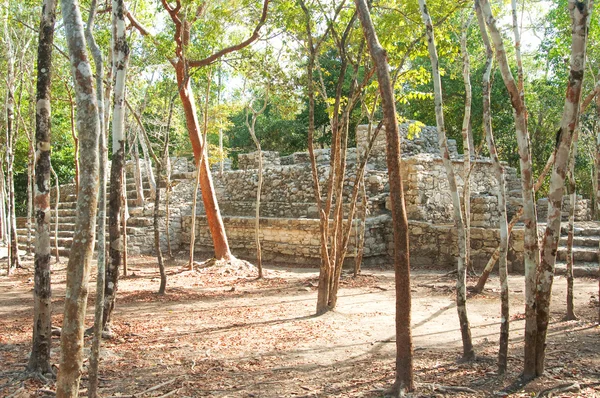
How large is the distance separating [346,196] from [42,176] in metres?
9.23

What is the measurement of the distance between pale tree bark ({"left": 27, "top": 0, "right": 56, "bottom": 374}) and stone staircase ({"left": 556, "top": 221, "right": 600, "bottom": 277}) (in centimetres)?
750

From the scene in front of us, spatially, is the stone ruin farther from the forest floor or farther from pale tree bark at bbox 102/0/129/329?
pale tree bark at bbox 102/0/129/329

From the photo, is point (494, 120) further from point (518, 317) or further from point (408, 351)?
point (408, 351)

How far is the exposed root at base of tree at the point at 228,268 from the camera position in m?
10.0

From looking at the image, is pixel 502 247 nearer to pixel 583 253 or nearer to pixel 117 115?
pixel 117 115

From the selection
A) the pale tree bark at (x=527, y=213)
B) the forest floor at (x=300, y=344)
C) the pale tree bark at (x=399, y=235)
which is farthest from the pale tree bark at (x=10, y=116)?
the pale tree bark at (x=527, y=213)

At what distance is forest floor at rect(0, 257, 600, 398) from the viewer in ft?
11.7

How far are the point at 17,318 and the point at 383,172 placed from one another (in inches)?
347

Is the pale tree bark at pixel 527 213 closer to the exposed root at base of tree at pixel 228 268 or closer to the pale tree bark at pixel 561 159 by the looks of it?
the pale tree bark at pixel 561 159

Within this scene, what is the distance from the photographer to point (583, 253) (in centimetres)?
813

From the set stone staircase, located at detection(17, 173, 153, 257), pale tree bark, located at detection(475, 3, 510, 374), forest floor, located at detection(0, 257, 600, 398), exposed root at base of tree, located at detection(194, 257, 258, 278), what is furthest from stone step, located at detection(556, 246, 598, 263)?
stone staircase, located at detection(17, 173, 153, 257)

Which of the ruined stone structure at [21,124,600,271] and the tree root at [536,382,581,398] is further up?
the ruined stone structure at [21,124,600,271]

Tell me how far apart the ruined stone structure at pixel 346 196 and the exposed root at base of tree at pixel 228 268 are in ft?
4.92

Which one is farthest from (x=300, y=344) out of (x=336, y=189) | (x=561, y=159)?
(x=561, y=159)
